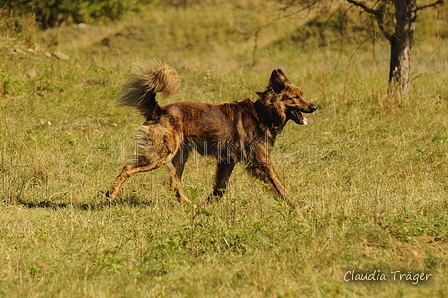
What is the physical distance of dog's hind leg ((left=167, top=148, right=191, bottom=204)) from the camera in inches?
262

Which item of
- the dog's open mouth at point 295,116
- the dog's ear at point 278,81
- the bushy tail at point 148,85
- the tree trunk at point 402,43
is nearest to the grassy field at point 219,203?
the tree trunk at point 402,43

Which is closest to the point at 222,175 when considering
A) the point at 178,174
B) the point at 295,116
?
the point at 178,174

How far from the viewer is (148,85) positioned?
19.9 feet

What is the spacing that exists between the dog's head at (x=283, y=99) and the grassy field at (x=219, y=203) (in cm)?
90

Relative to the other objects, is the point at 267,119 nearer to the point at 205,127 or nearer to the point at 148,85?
the point at 205,127

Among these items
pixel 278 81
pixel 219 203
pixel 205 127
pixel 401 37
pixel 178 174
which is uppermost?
pixel 401 37

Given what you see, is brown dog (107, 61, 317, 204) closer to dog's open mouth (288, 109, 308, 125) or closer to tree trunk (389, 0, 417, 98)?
dog's open mouth (288, 109, 308, 125)

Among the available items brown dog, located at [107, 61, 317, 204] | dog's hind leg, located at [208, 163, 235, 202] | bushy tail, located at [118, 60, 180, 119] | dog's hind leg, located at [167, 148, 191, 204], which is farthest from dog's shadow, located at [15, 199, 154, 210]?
bushy tail, located at [118, 60, 180, 119]

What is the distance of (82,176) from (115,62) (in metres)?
7.66

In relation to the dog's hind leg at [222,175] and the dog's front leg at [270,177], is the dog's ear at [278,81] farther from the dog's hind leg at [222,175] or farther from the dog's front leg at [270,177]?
the dog's hind leg at [222,175]

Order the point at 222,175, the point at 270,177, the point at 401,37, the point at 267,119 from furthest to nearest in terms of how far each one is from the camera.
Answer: the point at 401,37 < the point at 222,175 < the point at 267,119 < the point at 270,177

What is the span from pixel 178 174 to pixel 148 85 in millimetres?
1366

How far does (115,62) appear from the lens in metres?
14.2

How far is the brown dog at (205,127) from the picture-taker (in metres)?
6.06
